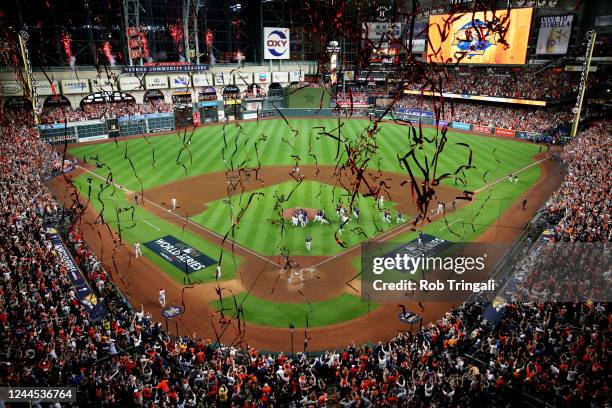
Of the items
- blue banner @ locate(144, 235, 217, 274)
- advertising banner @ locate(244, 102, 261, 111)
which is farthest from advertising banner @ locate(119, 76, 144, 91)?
blue banner @ locate(144, 235, 217, 274)

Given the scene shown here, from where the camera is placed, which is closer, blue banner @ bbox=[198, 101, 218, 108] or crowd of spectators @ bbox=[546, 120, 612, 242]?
crowd of spectators @ bbox=[546, 120, 612, 242]

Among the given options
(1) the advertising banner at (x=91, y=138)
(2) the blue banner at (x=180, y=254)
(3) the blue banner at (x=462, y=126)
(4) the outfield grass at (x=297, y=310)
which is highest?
(3) the blue banner at (x=462, y=126)

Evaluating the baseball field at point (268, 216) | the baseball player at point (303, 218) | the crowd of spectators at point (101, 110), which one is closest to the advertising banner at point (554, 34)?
the baseball field at point (268, 216)

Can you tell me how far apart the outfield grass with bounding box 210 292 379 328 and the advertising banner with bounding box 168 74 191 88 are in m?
47.3

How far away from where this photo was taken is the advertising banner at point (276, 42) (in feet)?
219

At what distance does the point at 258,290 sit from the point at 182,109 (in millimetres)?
46611

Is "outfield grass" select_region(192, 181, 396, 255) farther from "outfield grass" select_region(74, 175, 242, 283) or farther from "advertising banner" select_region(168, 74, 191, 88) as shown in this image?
"advertising banner" select_region(168, 74, 191, 88)

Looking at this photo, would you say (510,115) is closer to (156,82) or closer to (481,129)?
(481,129)

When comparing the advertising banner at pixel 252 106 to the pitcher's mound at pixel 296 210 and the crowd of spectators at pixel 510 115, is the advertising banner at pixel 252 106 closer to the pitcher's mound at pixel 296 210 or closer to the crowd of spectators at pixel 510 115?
the crowd of spectators at pixel 510 115

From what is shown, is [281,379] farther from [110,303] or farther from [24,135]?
[24,135]

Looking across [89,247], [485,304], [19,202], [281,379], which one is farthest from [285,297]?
[19,202]

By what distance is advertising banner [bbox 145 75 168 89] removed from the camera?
59.0 m

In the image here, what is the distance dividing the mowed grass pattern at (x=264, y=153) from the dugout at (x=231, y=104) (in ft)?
26.5

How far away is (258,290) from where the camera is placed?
21.8m
